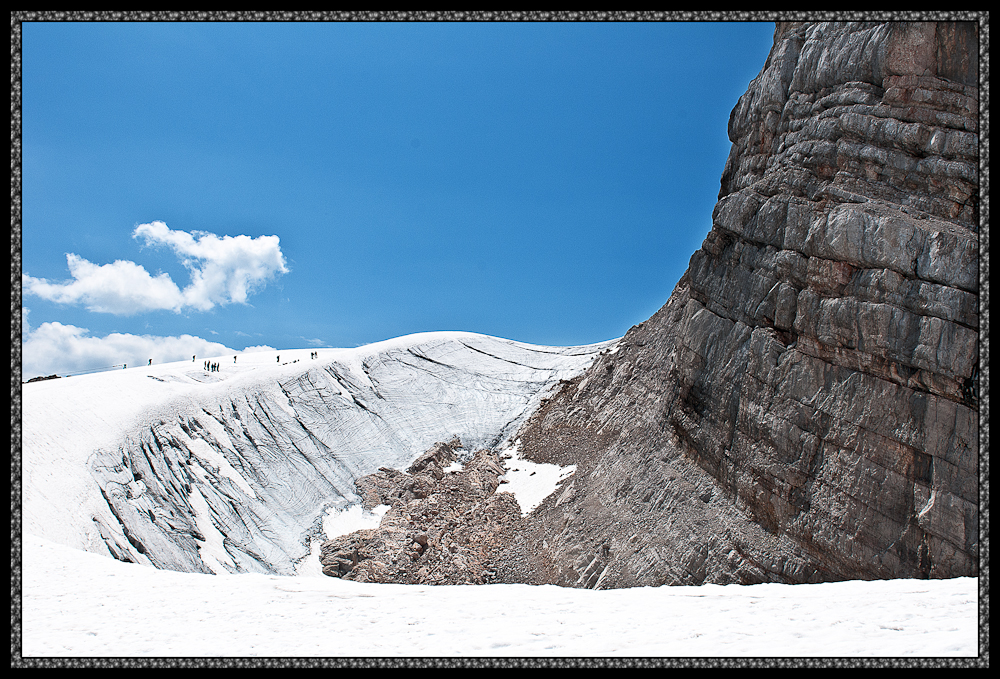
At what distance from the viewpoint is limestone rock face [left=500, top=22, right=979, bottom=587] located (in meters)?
12.7

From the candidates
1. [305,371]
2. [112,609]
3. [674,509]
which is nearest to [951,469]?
[674,509]

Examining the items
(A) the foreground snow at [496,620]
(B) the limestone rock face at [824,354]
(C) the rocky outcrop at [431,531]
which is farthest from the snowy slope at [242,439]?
(B) the limestone rock face at [824,354]

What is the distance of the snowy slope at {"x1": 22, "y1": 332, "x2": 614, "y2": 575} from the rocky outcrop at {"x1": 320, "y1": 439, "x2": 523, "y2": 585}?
162 centimetres

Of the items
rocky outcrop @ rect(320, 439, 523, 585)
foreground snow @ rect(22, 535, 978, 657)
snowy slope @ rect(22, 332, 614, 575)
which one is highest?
snowy slope @ rect(22, 332, 614, 575)

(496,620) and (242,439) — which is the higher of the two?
(242,439)

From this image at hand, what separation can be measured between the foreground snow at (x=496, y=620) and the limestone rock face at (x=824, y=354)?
6.23 metres

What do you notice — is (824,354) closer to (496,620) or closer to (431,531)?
(496,620)

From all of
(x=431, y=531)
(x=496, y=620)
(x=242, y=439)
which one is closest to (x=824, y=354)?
(x=496, y=620)

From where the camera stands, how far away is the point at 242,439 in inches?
1054

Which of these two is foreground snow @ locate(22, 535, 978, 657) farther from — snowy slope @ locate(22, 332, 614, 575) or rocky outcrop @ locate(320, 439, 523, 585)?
rocky outcrop @ locate(320, 439, 523, 585)

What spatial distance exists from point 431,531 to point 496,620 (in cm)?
1771

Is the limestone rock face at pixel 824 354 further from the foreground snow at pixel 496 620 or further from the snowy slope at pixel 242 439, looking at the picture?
the snowy slope at pixel 242 439

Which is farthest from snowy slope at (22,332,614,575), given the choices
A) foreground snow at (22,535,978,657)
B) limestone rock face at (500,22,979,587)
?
limestone rock face at (500,22,979,587)

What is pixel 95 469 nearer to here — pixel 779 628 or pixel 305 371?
pixel 305 371
